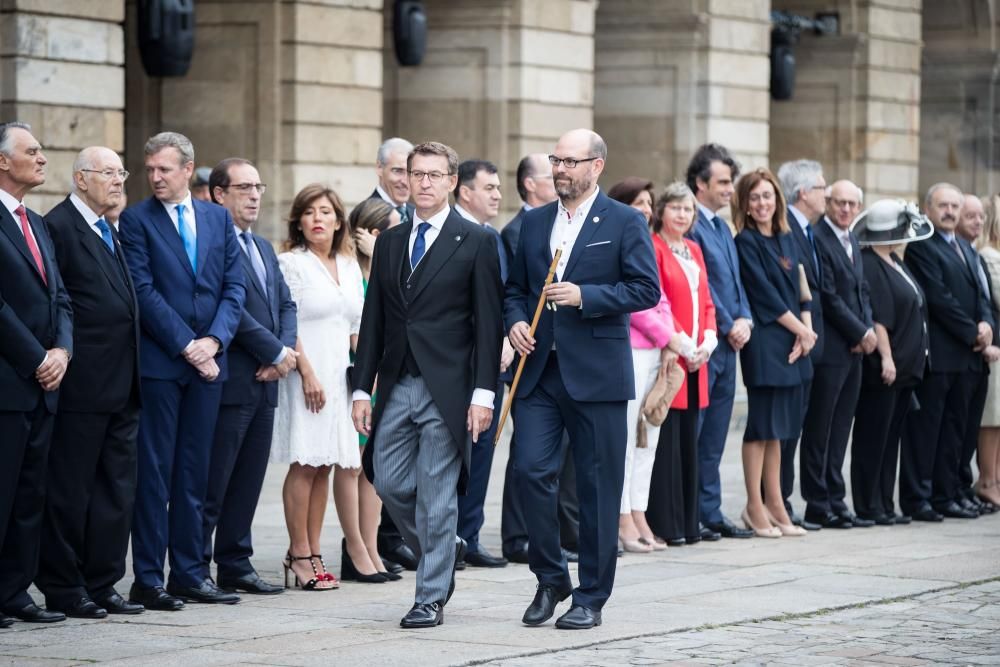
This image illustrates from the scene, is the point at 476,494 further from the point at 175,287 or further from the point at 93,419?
the point at 93,419

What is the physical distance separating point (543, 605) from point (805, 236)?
4249mm

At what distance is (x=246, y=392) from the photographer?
8.90 metres

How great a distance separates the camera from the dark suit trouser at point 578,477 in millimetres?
Result: 7949

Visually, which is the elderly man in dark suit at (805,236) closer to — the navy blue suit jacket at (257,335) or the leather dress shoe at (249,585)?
the navy blue suit jacket at (257,335)

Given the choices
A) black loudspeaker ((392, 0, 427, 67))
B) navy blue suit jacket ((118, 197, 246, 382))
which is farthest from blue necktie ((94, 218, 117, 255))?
black loudspeaker ((392, 0, 427, 67))

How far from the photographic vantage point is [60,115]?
1445 centimetres

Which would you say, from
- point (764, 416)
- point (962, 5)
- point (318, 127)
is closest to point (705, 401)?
point (764, 416)

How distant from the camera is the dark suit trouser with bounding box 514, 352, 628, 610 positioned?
7.95 metres

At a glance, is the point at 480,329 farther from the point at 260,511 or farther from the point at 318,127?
the point at 318,127

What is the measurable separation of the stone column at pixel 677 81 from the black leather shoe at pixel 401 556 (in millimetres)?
12445

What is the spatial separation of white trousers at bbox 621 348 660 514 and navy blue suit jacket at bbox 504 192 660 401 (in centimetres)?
229

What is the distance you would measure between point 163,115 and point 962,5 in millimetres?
15798

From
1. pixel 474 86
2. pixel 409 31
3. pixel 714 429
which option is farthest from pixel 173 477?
pixel 474 86

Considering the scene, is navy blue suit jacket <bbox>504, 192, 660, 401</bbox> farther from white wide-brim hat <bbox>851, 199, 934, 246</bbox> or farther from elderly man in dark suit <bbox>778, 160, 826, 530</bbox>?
white wide-brim hat <bbox>851, 199, 934, 246</bbox>
